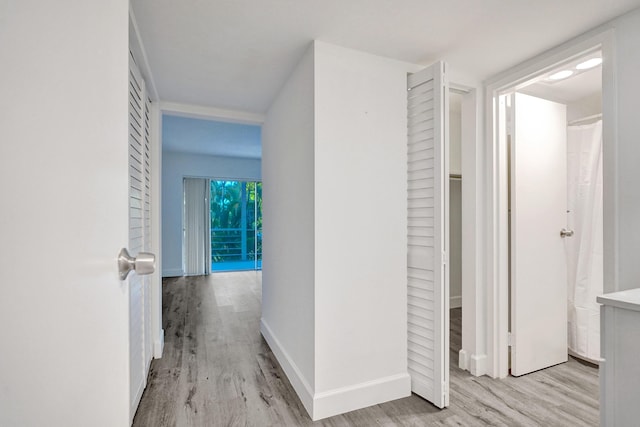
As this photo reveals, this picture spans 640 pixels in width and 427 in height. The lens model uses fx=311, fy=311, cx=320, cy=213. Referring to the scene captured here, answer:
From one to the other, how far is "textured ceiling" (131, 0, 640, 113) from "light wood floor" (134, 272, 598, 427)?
231 centimetres

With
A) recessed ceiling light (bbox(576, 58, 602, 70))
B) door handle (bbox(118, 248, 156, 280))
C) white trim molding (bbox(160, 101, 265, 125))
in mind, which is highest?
recessed ceiling light (bbox(576, 58, 602, 70))

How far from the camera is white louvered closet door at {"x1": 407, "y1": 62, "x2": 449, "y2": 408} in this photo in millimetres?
1991

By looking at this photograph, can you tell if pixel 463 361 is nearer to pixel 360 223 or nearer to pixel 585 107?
pixel 360 223

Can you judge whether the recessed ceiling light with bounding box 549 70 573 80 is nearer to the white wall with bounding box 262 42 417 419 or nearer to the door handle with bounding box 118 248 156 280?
the white wall with bounding box 262 42 417 419

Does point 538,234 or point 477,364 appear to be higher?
point 538,234

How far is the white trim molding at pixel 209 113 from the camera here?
9.56 ft

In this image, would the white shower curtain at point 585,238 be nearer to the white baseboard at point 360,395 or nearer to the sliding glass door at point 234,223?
the white baseboard at point 360,395

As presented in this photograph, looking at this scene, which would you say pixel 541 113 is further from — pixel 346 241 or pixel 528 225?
pixel 346 241

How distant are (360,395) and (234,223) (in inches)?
275

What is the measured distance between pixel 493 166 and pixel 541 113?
0.67 metres

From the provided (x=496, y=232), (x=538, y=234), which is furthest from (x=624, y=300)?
(x=538, y=234)

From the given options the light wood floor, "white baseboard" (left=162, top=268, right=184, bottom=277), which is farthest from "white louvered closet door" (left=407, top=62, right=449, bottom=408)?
"white baseboard" (left=162, top=268, right=184, bottom=277)

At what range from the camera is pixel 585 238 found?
8.95 ft

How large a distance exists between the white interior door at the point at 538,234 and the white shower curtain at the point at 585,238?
19cm
